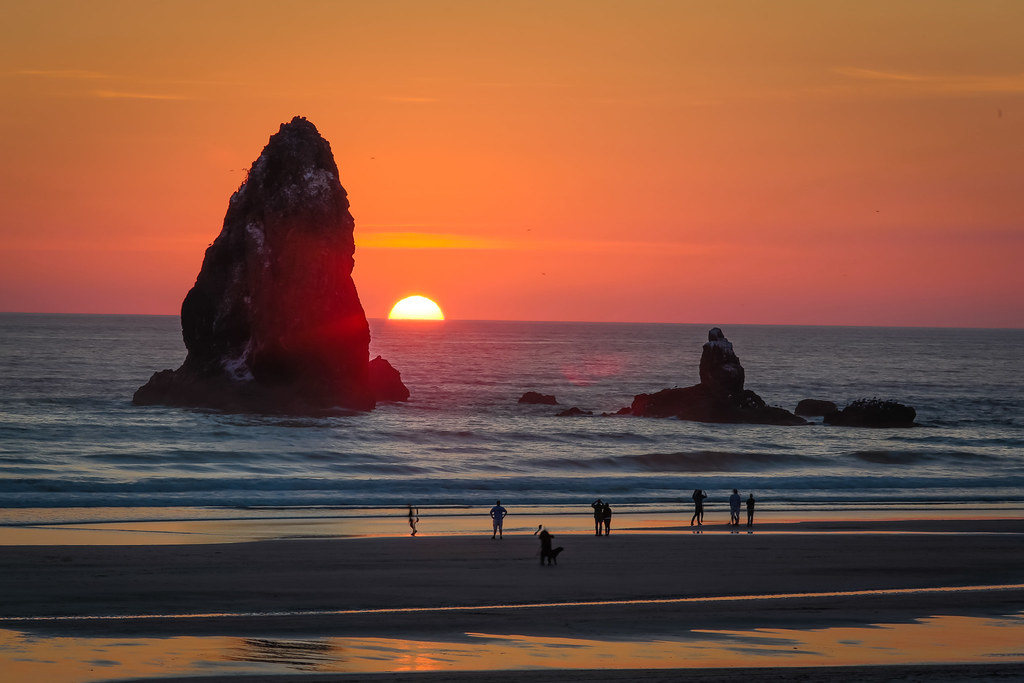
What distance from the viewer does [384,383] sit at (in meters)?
86.6

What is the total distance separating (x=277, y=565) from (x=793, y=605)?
39.5 feet

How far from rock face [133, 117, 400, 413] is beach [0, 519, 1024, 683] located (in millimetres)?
38429

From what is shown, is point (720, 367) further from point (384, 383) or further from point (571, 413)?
Answer: point (384, 383)

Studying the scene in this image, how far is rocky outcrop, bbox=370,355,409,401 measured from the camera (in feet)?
282

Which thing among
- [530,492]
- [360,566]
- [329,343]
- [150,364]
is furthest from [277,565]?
[150,364]

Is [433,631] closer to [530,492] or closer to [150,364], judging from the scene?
[530,492]

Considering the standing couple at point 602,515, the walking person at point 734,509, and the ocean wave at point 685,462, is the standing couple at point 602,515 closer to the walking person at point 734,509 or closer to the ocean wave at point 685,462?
the walking person at point 734,509

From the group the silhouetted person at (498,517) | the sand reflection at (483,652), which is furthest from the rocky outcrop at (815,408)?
the sand reflection at (483,652)

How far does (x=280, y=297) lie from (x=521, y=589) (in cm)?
4677

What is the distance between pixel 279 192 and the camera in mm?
68938

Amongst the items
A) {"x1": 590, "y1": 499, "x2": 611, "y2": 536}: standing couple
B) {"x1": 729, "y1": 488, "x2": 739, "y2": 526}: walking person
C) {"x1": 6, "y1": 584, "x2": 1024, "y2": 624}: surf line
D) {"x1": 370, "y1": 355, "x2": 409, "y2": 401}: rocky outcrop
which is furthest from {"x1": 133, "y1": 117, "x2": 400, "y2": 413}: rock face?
{"x1": 6, "y1": 584, "x2": 1024, "y2": 624}: surf line

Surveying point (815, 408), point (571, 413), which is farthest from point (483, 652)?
point (815, 408)

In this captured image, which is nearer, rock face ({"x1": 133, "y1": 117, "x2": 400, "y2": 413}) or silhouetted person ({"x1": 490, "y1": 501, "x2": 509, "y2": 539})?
silhouetted person ({"x1": 490, "y1": 501, "x2": 509, "y2": 539})

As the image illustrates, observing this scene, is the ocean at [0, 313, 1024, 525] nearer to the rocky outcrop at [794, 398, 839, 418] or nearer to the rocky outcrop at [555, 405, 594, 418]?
the rocky outcrop at [555, 405, 594, 418]
